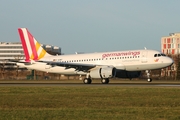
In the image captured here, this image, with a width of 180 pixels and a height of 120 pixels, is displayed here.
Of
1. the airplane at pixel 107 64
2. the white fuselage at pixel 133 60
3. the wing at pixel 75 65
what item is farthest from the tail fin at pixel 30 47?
the white fuselage at pixel 133 60

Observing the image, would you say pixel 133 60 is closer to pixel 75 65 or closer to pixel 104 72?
pixel 104 72

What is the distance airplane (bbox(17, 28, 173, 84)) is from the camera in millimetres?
58562

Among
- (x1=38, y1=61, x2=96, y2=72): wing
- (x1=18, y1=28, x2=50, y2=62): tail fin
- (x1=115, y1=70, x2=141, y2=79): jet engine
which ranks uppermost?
(x1=18, y1=28, x2=50, y2=62): tail fin

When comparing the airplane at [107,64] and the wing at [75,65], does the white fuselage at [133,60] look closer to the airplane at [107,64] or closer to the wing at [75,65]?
the airplane at [107,64]

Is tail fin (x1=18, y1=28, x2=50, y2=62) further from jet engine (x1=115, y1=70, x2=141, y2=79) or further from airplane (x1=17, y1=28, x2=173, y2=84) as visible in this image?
jet engine (x1=115, y1=70, x2=141, y2=79)

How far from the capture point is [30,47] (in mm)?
70188

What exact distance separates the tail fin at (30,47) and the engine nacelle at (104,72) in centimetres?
1298

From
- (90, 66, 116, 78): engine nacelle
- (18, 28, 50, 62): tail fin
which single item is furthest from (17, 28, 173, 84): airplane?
(18, 28, 50, 62): tail fin

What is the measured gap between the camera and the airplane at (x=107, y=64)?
192 ft

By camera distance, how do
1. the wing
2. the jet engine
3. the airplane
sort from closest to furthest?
the airplane < the jet engine < the wing

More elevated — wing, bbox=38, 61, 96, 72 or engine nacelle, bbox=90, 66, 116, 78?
wing, bbox=38, 61, 96, 72

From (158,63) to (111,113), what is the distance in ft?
126

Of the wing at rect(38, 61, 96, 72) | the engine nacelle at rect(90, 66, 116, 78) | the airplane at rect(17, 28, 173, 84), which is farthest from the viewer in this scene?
the wing at rect(38, 61, 96, 72)

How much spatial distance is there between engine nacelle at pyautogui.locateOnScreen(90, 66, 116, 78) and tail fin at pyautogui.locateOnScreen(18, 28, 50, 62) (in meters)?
13.0
